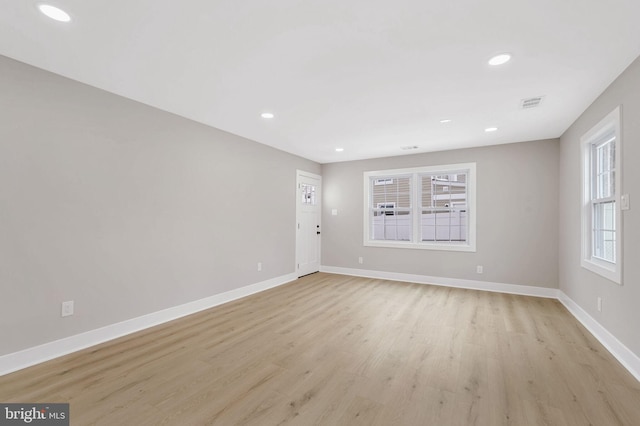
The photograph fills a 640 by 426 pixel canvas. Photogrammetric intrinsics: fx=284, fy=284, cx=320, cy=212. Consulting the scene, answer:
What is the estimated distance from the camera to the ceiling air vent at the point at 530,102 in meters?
3.03

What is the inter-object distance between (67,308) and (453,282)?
5.43 meters

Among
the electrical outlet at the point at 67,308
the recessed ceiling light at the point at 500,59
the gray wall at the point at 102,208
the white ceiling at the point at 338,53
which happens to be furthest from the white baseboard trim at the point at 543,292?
the electrical outlet at the point at 67,308

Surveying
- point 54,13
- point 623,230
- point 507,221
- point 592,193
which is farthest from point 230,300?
point 592,193

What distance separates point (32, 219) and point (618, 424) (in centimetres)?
448

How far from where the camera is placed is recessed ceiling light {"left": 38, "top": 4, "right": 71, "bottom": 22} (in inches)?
68.5

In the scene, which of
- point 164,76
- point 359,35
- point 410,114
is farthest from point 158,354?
point 410,114

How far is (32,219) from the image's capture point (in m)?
2.40

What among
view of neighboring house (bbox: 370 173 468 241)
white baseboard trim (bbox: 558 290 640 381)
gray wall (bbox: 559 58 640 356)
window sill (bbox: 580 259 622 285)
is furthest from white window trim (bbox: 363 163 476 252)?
window sill (bbox: 580 259 622 285)

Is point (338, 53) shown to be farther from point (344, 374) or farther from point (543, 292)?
point (543, 292)

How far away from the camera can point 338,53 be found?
2193 mm

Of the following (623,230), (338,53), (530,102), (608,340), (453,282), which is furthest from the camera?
(453,282)

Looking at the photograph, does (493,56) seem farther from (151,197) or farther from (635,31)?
(151,197)

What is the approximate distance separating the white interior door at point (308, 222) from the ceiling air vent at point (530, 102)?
382 cm

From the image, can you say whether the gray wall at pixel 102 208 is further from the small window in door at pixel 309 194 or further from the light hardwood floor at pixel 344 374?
the small window in door at pixel 309 194
